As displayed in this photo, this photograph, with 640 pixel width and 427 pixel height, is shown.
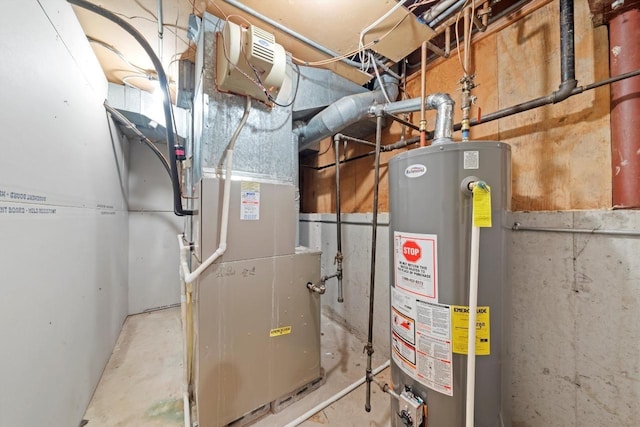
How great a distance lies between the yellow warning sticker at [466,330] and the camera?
0.82 m

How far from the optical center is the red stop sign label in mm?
919

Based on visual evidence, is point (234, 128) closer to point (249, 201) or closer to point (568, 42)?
point (249, 201)

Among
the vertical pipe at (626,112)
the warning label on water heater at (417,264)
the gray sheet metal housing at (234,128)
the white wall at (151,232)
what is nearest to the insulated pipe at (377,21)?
the gray sheet metal housing at (234,128)

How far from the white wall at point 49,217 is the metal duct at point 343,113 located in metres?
1.40

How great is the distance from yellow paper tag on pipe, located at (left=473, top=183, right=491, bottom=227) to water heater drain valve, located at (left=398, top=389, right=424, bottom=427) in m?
0.73

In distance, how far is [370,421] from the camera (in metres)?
1.37

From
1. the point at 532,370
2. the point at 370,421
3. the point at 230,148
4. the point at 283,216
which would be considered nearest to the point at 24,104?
the point at 230,148

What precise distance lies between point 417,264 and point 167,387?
194cm

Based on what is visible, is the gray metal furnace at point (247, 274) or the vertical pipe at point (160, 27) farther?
the vertical pipe at point (160, 27)

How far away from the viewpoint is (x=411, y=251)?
3.10 feet

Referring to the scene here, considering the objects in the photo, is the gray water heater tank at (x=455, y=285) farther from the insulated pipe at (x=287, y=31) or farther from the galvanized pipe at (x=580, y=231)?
the insulated pipe at (x=287, y=31)

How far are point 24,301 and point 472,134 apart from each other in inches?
95.7

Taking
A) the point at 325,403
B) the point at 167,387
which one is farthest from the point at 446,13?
the point at 167,387

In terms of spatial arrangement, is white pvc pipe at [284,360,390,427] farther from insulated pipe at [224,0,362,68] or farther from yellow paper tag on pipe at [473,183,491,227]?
insulated pipe at [224,0,362,68]
